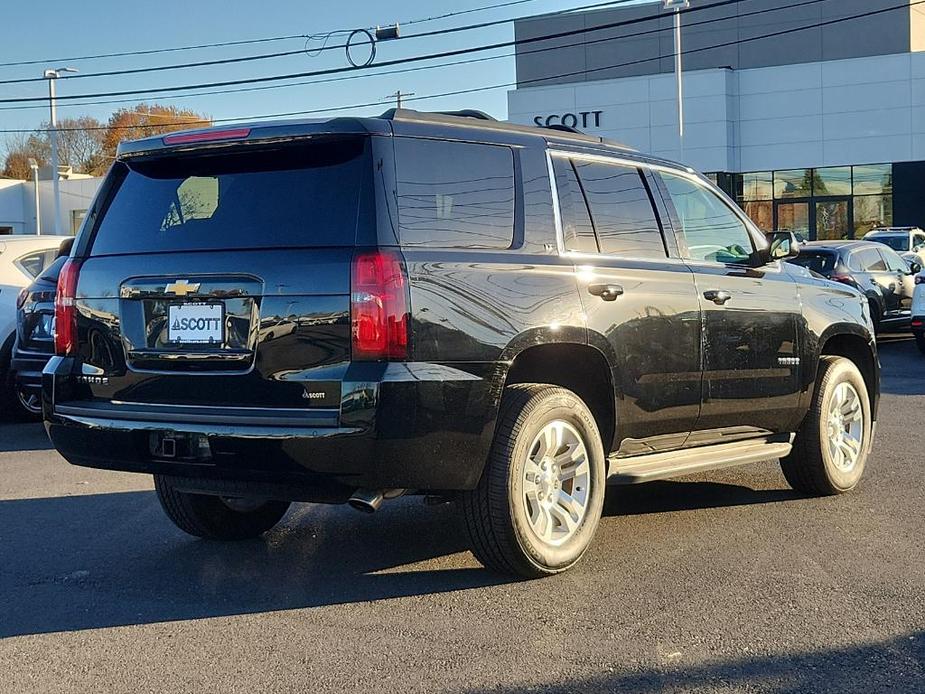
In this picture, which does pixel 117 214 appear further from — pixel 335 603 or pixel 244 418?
pixel 335 603

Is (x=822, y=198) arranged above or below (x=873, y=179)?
below

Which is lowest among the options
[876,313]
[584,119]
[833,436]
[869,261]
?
[833,436]

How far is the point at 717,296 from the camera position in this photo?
6238mm

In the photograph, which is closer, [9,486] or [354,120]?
[354,120]

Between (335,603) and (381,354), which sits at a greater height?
(381,354)

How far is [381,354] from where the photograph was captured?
4.60 m

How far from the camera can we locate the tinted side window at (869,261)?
17.8 metres

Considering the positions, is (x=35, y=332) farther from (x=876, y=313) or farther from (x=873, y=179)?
(x=873, y=179)

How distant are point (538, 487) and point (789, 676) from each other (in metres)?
1.54

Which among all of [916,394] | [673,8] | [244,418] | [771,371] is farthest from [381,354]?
[673,8]

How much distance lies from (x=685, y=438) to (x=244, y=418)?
8.20ft

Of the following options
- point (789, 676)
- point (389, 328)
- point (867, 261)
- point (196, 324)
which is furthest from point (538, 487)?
point (867, 261)

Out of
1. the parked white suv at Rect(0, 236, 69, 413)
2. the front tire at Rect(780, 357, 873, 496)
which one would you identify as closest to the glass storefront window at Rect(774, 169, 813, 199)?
the parked white suv at Rect(0, 236, 69, 413)

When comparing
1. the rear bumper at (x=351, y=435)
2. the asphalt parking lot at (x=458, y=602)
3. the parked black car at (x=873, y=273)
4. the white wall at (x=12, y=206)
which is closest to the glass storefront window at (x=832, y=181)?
the parked black car at (x=873, y=273)
